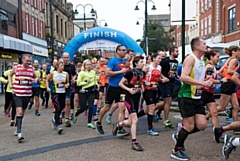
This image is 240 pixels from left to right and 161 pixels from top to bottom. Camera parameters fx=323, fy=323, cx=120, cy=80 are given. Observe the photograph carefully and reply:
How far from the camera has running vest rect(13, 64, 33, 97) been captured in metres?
6.84

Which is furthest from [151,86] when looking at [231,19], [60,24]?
[60,24]

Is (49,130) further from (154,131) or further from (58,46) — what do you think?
(58,46)

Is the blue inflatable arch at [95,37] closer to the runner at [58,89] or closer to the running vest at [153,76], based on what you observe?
the runner at [58,89]

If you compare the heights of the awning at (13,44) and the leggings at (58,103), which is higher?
the awning at (13,44)

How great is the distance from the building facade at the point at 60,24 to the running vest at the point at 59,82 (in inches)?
1344

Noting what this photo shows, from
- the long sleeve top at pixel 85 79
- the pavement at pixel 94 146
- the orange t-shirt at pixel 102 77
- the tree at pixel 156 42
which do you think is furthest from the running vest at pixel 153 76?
the tree at pixel 156 42

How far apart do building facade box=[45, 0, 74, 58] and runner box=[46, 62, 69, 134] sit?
1342 inches

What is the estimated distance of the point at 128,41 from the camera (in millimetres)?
16891

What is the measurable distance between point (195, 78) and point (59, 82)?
151 inches

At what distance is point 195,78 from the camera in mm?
4883

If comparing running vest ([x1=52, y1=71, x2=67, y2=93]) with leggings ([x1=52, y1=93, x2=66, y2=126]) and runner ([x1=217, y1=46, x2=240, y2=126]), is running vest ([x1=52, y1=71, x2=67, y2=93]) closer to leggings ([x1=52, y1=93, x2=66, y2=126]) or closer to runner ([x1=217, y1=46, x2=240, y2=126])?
leggings ([x1=52, y1=93, x2=66, y2=126])

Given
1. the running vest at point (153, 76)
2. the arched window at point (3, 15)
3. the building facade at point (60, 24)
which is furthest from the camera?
the building facade at point (60, 24)

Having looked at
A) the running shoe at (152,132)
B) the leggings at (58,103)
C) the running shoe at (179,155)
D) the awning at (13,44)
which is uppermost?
the awning at (13,44)

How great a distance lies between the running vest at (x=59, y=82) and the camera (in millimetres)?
7684
